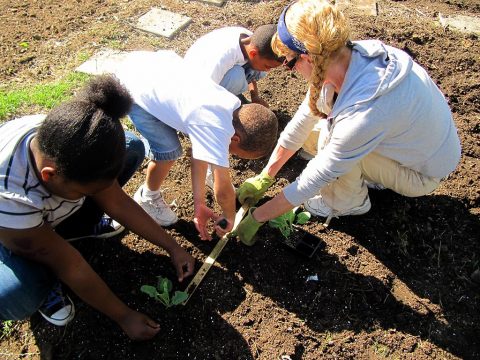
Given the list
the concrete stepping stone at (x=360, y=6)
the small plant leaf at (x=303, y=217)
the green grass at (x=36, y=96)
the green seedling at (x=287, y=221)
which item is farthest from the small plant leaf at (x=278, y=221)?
the concrete stepping stone at (x=360, y=6)

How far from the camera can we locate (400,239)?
2.80 m

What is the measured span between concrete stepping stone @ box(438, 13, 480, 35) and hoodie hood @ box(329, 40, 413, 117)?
122 inches

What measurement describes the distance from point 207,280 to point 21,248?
108cm

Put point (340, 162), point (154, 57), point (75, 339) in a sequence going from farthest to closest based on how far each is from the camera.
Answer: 1. point (154, 57)
2. point (75, 339)
3. point (340, 162)

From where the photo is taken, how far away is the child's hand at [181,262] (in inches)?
94.7

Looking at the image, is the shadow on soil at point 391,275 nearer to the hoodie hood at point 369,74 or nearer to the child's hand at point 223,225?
the child's hand at point 223,225

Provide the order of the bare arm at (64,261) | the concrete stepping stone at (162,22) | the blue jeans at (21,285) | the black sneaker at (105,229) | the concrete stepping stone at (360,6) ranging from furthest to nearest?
the concrete stepping stone at (360,6)
the concrete stepping stone at (162,22)
the black sneaker at (105,229)
the blue jeans at (21,285)
the bare arm at (64,261)

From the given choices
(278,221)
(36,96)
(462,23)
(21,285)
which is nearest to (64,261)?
(21,285)

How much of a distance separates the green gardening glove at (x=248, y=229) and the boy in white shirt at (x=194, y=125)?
0.10 meters

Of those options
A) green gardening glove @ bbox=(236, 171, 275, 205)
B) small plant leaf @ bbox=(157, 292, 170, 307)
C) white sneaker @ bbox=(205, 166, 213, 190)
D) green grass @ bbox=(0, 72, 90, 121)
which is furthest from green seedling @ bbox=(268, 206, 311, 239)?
green grass @ bbox=(0, 72, 90, 121)

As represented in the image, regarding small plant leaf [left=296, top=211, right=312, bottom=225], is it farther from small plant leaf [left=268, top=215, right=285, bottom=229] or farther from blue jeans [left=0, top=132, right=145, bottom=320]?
blue jeans [left=0, top=132, right=145, bottom=320]

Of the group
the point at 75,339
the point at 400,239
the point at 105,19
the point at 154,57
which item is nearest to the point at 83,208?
the point at 75,339

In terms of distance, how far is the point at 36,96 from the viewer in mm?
3570

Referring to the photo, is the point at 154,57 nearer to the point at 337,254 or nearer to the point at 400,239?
the point at 337,254
